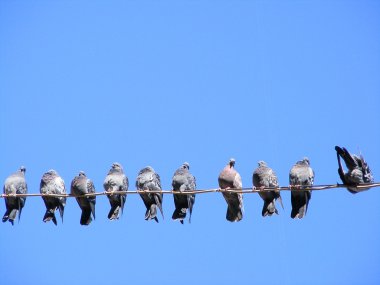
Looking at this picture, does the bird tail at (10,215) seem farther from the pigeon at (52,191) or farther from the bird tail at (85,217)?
the bird tail at (85,217)

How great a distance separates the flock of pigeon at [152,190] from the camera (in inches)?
744

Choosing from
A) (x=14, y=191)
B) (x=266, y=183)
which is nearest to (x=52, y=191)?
(x=14, y=191)

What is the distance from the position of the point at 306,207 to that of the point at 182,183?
324cm

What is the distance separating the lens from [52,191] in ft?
67.4

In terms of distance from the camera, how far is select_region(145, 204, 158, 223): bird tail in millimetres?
19609

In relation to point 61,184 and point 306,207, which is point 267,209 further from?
point 61,184

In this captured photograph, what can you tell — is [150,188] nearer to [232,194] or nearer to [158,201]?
[158,201]

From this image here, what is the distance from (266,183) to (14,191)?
6.38m

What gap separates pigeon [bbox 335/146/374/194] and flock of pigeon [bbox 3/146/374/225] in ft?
4.47

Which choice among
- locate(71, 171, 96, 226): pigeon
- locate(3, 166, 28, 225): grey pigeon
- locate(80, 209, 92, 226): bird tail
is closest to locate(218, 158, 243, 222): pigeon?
Answer: locate(71, 171, 96, 226): pigeon

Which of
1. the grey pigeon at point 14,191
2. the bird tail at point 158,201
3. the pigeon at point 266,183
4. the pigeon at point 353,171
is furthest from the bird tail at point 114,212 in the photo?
the pigeon at point 353,171

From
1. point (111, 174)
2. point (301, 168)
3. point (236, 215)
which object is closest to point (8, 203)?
point (111, 174)

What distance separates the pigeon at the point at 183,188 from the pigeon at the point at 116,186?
4.17ft

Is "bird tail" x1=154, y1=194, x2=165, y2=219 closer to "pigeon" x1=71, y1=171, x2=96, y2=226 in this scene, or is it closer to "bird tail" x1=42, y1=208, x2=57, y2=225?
"pigeon" x1=71, y1=171, x2=96, y2=226
